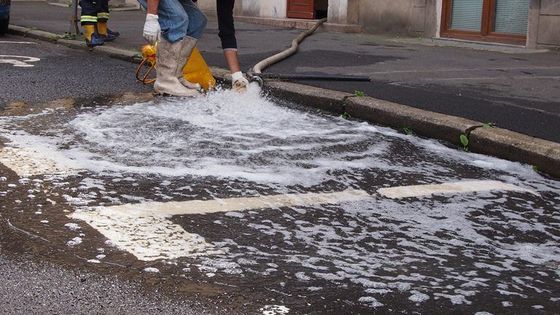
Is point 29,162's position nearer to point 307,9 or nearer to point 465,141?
point 465,141

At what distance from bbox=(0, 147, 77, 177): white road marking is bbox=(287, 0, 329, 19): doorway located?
1138 cm

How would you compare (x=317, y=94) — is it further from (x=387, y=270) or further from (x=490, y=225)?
(x=387, y=270)

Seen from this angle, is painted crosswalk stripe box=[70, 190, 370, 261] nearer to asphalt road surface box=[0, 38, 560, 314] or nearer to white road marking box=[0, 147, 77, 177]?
asphalt road surface box=[0, 38, 560, 314]

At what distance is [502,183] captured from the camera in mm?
4758

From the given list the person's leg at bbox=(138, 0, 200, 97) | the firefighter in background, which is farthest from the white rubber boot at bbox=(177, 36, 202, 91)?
the firefighter in background

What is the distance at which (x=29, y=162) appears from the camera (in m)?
4.68

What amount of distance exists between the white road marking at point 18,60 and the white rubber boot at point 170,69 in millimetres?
2513

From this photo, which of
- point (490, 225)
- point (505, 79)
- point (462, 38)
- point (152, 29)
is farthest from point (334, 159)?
point (462, 38)

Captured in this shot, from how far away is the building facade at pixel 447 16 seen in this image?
11383mm

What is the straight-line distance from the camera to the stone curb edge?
5195 millimetres

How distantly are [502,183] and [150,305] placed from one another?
2.55 metres

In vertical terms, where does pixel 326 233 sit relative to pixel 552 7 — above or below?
below

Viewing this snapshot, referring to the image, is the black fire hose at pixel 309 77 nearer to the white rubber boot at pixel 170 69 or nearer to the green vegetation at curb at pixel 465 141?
the white rubber boot at pixel 170 69

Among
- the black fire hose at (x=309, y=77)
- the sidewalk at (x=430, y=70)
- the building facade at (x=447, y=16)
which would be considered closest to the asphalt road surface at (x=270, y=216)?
the sidewalk at (x=430, y=70)
